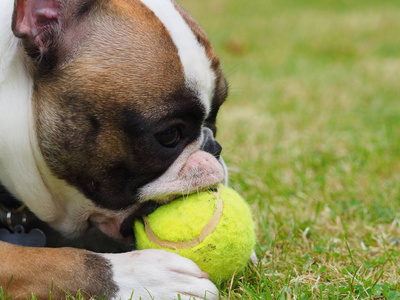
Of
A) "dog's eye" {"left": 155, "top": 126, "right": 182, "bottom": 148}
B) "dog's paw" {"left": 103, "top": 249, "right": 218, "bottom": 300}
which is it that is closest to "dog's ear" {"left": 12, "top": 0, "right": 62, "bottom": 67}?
"dog's eye" {"left": 155, "top": 126, "right": 182, "bottom": 148}

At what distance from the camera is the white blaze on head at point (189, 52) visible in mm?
2557

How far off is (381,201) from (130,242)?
1717mm

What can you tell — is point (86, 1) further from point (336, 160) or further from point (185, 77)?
point (336, 160)

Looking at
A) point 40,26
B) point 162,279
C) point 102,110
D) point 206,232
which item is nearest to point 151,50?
point 102,110

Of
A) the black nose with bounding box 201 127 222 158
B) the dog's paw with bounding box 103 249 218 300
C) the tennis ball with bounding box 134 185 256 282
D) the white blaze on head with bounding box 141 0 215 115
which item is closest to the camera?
the dog's paw with bounding box 103 249 218 300

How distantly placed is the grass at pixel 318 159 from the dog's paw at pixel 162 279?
165 mm

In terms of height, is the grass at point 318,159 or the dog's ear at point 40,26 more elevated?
the dog's ear at point 40,26

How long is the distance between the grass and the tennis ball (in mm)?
124

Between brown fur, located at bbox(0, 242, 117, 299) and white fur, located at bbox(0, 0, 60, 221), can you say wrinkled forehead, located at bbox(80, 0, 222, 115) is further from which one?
brown fur, located at bbox(0, 242, 117, 299)

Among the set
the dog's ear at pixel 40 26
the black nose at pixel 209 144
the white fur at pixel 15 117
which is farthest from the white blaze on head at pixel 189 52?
the white fur at pixel 15 117

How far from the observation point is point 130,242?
277 centimetres

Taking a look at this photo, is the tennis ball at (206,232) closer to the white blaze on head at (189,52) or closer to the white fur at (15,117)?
the white blaze on head at (189,52)

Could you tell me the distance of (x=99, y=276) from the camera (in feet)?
7.79

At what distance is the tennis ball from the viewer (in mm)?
2449
